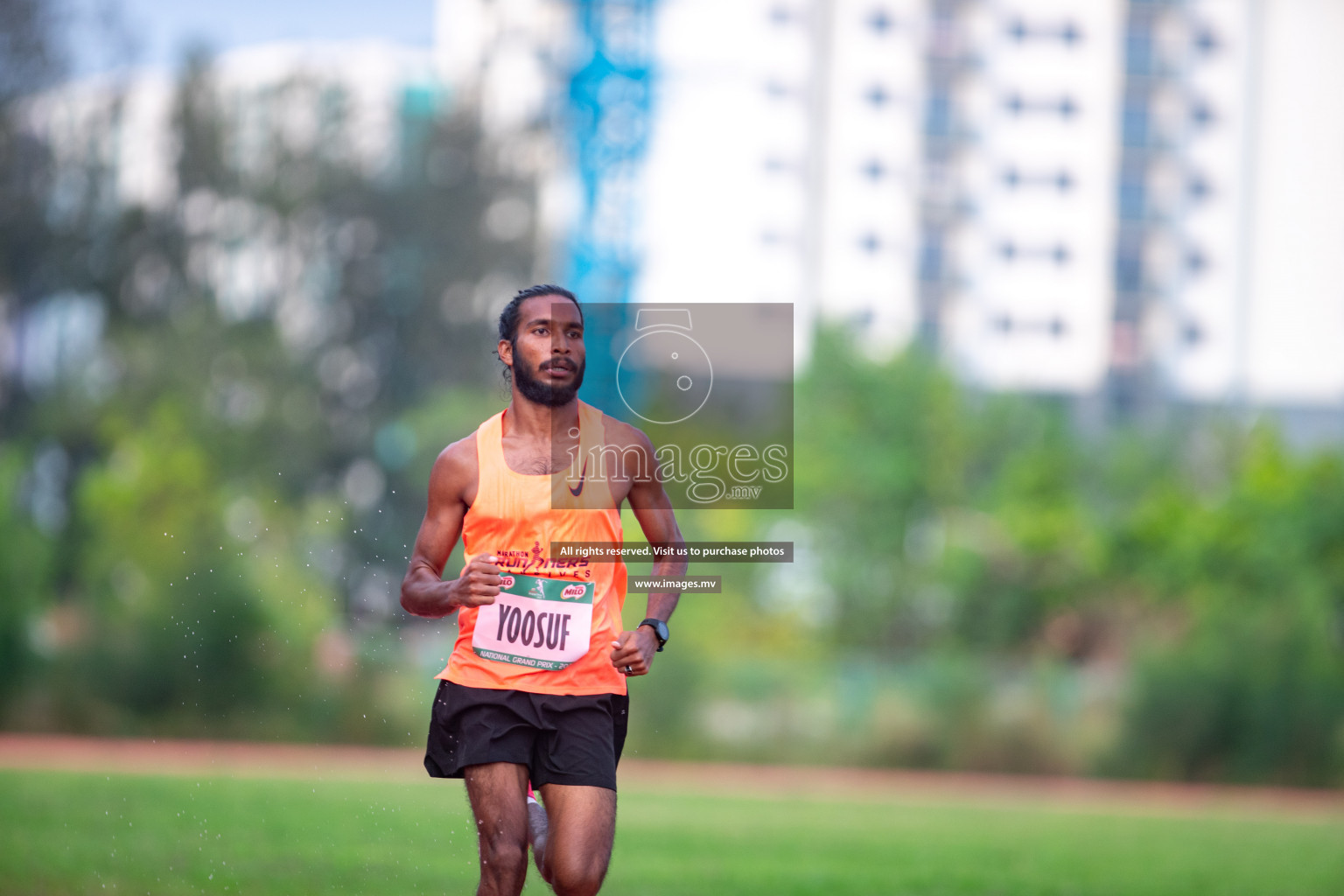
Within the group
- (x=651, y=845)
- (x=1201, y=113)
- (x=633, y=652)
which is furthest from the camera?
(x=1201, y=113)

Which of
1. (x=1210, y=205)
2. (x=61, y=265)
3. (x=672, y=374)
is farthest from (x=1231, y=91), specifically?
(x=672, y=374)

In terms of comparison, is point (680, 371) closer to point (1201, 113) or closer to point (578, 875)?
point (578, 875)

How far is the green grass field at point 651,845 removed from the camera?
32.2 ft

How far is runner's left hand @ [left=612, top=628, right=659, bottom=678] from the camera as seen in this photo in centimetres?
476

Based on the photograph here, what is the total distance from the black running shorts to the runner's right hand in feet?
1.34

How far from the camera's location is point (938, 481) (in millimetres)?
51406

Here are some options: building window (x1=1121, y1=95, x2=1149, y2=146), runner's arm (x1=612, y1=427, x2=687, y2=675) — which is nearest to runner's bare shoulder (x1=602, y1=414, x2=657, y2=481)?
runner's arm (x1=612, y1=427, x2=687, y2=675)

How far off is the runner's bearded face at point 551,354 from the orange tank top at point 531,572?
0.25m

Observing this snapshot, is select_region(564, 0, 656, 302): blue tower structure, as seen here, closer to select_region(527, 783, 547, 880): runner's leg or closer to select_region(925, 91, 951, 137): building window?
select_region(527, 783, 547, 880): runner's leg

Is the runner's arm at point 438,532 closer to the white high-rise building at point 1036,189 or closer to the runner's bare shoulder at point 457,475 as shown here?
the runner's bare shoulder at point 457,475

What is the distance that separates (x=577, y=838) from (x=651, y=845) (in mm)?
9401

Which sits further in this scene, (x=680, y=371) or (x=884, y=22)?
(x=884, y=22)

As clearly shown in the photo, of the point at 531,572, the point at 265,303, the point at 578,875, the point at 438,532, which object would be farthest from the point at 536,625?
the point at 265,303

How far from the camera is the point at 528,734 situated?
4.89 metres
